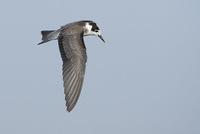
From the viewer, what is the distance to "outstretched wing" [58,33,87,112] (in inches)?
509

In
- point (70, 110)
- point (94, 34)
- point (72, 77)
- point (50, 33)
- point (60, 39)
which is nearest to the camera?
point (70, 110)

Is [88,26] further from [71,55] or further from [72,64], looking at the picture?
[72,64]

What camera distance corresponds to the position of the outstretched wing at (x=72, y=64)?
509 inches

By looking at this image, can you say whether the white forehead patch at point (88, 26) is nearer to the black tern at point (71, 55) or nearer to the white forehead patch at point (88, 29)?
the white forehead patch at point (88, 29)

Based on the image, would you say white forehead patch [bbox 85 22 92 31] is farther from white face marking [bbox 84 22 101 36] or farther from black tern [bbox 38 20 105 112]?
black tern [bbox 38 20 105 112]

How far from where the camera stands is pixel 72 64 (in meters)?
13.6

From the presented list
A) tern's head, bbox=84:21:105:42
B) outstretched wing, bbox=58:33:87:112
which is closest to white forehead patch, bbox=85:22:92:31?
tern's head, bbox=84:21:105:42

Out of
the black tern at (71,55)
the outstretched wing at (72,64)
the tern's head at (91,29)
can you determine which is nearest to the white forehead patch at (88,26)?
the tern's head at (91,29)

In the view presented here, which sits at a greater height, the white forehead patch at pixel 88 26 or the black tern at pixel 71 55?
the white forehead patch at pixel 88 26

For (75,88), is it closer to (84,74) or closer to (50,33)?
(84,74)

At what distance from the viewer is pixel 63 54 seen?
544 inches

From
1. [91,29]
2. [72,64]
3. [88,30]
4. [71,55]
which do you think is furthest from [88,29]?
[72,64]

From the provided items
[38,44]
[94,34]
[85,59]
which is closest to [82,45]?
[85,59]

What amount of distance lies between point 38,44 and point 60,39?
0.73 meters
